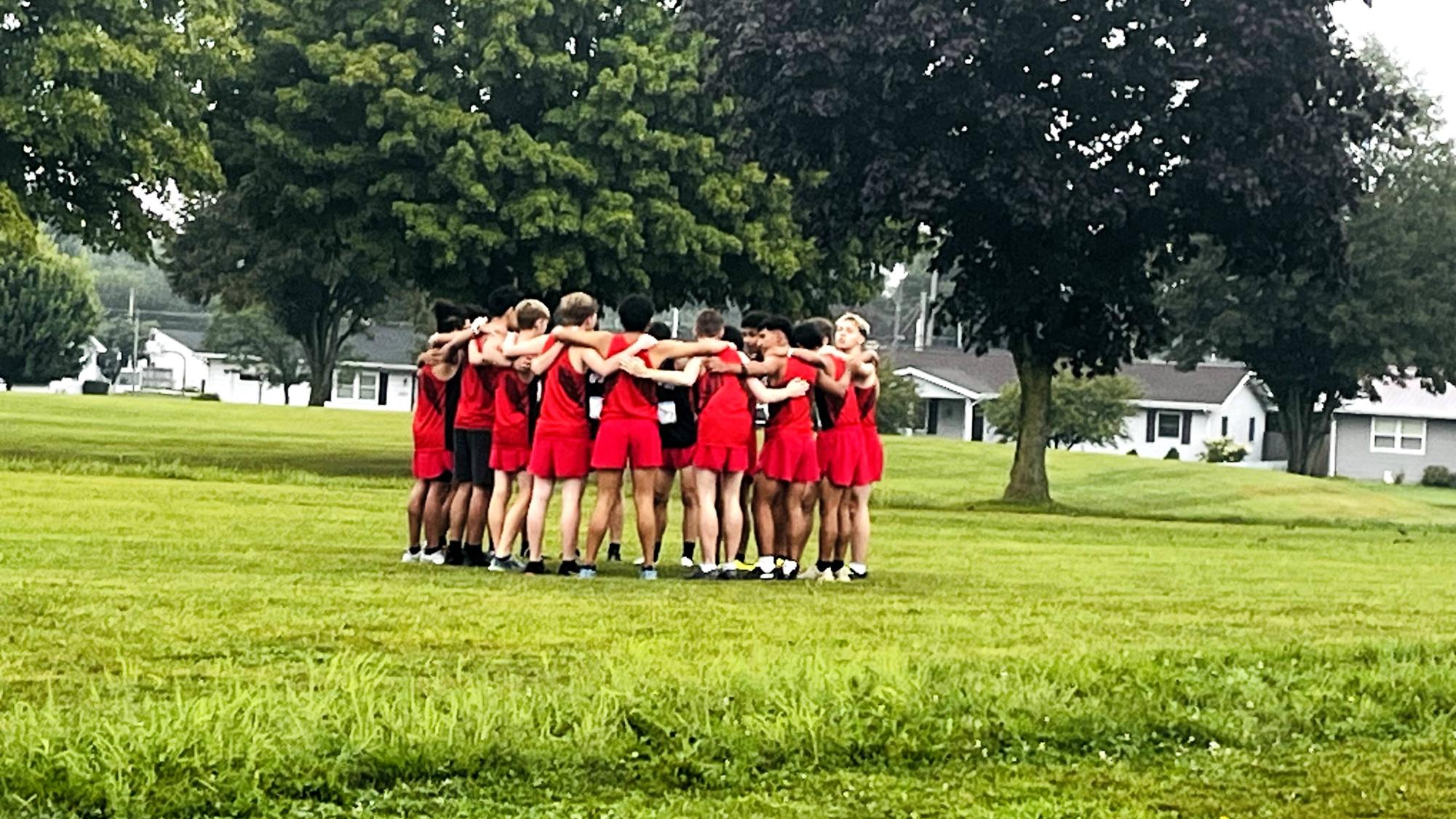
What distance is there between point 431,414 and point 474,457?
0.64m

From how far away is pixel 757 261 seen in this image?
45.1 meters

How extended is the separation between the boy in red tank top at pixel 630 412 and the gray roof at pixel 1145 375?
89.0m

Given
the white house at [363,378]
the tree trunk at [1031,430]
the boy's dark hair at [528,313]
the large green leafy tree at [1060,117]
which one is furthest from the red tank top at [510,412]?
the white house at [363,378]

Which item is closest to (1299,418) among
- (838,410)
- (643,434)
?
(838,410)

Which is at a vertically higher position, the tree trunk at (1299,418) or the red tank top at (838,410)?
the tree trunk at (1299,418)

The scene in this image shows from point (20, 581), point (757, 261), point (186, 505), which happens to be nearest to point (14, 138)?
point (757, 261)

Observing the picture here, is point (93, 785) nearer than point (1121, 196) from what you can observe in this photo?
Yes

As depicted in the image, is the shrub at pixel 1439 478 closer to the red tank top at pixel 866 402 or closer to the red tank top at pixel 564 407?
the red tank top at pixel 866 402

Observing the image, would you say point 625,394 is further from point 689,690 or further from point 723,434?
point 689,690

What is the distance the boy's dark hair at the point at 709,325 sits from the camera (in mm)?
17500

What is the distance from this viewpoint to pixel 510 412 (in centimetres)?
1773

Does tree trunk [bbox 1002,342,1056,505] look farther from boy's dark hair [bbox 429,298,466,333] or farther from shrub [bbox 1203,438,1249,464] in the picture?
shrub [bbox 1203,438,1249,464]

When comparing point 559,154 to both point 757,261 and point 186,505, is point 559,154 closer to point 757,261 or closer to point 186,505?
point 757,261

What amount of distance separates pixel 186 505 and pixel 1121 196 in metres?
18.0
